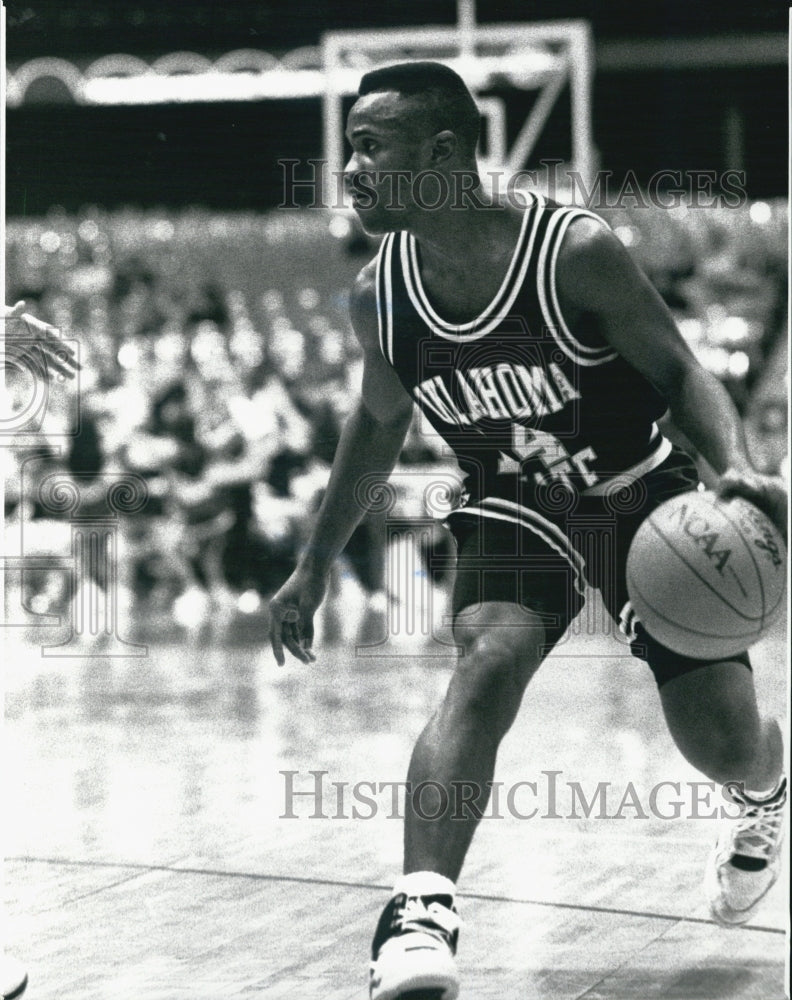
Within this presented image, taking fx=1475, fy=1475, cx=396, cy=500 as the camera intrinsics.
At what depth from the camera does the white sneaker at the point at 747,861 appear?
133 inches

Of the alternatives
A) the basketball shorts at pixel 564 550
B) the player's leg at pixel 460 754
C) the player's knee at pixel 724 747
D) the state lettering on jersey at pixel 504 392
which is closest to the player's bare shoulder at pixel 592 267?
the state lettering on jersey at pixel 504 392

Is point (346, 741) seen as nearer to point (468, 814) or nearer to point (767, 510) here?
point (468, 814)

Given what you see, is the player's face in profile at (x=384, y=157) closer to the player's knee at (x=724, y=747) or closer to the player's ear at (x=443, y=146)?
the player's ear at (x=443, y=146)

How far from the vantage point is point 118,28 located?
12.7 ft

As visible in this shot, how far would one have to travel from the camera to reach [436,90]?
10.4 feet

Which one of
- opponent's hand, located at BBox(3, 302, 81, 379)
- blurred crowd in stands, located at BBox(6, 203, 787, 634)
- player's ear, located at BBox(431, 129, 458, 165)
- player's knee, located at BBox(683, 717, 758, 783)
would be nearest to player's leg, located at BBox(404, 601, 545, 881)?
player's knee, located at BBox(683, 717, 758, 783)

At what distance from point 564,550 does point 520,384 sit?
379 mm

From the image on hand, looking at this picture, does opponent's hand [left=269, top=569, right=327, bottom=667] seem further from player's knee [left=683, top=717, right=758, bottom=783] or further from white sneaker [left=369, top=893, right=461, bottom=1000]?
player's knee [left=683, top=717, right=758, bottom=783]

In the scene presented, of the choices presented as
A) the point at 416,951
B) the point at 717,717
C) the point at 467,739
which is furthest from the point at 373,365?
the point at 416,951

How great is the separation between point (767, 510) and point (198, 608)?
740 centimetres

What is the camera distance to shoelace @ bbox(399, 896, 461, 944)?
2.87 m

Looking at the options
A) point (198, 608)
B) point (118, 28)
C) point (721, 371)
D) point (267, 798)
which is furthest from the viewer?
point (198, 608)

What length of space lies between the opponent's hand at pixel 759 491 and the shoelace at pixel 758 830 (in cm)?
87

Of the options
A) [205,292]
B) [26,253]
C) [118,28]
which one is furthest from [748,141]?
[205,292]
